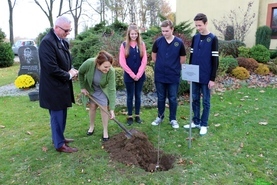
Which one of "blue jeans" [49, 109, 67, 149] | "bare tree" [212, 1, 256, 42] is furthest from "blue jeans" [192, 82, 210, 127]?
"bare tree" [212, 1, 256, 42]

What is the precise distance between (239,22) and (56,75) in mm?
13913

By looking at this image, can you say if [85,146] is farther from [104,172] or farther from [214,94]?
[214,94]

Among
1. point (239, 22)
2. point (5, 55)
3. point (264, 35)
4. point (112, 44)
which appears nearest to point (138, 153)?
point (112, 44)

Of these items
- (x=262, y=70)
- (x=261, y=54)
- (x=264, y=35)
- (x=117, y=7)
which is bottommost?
(x=262, y=70)

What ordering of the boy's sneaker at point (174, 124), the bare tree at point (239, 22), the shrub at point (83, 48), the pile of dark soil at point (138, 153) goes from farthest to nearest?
the bare tree at point (239, 22)
the shrub at point (83, 48)
the boy's sneaker at point (174, 124)
the pile of dark soil at point (138, 153)

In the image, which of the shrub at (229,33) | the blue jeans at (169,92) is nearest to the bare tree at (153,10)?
the shrub at (229,33)

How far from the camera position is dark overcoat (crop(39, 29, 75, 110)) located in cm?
293

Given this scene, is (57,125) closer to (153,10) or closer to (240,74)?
(240,74)

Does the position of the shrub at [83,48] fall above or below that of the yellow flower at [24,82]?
above

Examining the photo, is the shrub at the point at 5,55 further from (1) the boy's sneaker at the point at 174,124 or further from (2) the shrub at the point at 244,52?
(1) the boy's sneaker at the point at 174,124

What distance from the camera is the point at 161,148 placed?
11.7ft

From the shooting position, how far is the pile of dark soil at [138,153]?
312 centimetres

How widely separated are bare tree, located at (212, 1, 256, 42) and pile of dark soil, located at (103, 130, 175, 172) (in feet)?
40.6

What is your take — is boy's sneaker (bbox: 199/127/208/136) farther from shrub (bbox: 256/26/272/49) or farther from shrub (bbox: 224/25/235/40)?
shrub (bbox: 224/25/235/40)
